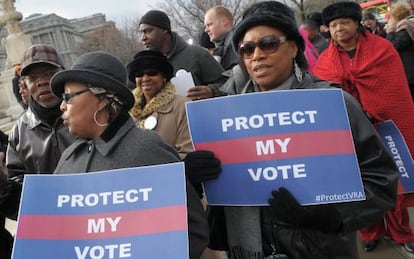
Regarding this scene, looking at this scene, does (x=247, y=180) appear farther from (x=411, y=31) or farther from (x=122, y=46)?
(x=122, y=46)

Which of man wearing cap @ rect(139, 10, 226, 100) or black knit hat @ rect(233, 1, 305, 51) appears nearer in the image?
black knit hat @ rect(233, 1, 305, 51)

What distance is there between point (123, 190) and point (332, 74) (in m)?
2.41

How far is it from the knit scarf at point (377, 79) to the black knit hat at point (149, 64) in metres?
1.37

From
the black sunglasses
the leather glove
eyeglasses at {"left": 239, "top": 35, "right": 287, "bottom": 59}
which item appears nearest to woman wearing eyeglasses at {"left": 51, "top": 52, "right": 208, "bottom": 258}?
the leather glove

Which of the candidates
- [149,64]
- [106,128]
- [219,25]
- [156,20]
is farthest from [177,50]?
[106,128]

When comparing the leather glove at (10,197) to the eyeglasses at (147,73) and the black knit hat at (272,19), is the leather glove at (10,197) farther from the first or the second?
the black knit hat at (272,19)

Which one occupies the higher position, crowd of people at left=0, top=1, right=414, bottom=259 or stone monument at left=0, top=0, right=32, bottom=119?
stone monument at left=0, top=0, right=32, bottom=119

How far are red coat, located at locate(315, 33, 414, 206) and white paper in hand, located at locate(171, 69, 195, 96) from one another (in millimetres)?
1154

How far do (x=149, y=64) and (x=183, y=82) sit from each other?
0.37 metres

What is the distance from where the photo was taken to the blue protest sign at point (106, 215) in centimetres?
162

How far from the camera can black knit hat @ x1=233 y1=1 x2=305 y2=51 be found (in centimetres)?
182

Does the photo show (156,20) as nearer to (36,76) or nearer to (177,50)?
(177,50)

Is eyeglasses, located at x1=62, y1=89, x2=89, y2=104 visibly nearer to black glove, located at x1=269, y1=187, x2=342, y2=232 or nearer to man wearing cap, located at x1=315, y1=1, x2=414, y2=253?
black glove, located at x1=269, y1=187, x2=342, y2=232

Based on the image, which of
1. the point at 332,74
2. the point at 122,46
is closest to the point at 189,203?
the point at 332,74
